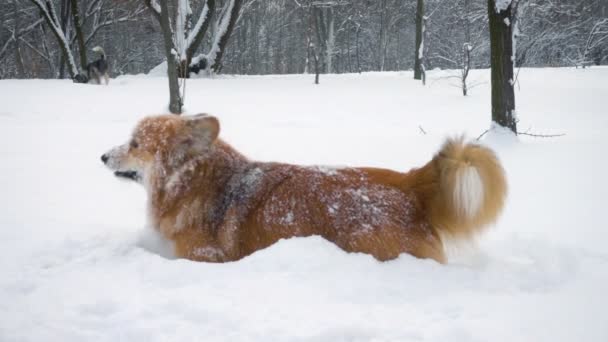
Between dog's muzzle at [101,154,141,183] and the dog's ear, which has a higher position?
the dog's ear

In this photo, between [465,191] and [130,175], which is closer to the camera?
[465,191]

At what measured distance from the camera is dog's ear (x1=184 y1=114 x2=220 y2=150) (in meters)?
3.57

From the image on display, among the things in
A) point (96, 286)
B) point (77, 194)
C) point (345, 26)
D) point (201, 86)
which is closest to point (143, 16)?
point (201, 86)

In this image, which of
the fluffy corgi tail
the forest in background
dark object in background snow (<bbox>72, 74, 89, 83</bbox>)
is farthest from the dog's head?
dark object in background snow (<bbox>72, 74, 89, 83</bbox>)

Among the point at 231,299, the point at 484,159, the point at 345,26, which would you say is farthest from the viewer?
the point at 345,26

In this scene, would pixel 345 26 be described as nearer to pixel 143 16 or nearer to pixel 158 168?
pixel 143 16

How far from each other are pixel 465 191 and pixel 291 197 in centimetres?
119

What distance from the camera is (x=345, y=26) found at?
143ft

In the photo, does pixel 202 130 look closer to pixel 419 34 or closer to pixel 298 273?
pixel 298 273

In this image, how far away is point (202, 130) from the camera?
11.8ft

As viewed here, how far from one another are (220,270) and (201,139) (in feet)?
4.28

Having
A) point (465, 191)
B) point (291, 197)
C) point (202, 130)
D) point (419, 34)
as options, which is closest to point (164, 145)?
point (202, 130)

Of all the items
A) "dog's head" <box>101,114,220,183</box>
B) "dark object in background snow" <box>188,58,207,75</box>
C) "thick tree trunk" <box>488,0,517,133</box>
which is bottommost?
"dog's head" <box>101,114,220,183</box>

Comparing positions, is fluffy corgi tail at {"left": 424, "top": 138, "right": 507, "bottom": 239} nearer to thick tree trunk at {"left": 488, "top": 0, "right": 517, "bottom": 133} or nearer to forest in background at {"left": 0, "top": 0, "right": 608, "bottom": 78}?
thick tree trunk at {"left": 488, "top": 0, "right": 517, "bottom": 133}
